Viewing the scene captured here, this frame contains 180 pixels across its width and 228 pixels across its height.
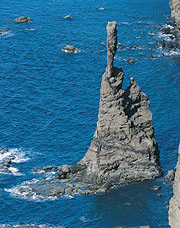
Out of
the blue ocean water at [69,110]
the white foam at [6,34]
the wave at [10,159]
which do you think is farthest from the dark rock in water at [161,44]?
the wave at [10,159]

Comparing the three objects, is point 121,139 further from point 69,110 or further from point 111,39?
point 69,110

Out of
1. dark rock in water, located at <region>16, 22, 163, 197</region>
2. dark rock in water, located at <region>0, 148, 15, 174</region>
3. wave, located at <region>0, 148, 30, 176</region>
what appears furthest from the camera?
dark rock in water, located at <region>0, 148, 15, 174</region>

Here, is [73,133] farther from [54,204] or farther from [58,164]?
[54,204]

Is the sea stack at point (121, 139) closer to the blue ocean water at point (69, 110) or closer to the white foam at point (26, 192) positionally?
the blue ocean water at point (69, 110)

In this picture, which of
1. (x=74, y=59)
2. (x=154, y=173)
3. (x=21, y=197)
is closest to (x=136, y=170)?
(x=154, y=173)

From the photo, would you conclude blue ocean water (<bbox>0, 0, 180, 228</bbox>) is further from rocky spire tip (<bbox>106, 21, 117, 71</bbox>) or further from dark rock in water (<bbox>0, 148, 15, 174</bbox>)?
rocky spire tip (<bbox>106, 21, 117, 71</bbox>)

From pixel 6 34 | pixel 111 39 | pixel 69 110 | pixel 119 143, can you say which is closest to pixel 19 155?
pixel 119 143

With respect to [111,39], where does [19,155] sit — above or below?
below

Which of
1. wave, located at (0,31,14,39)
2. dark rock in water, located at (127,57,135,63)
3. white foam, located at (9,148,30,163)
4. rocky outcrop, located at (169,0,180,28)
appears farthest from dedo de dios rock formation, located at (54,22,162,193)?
wave, located at (0,31,14,39)
